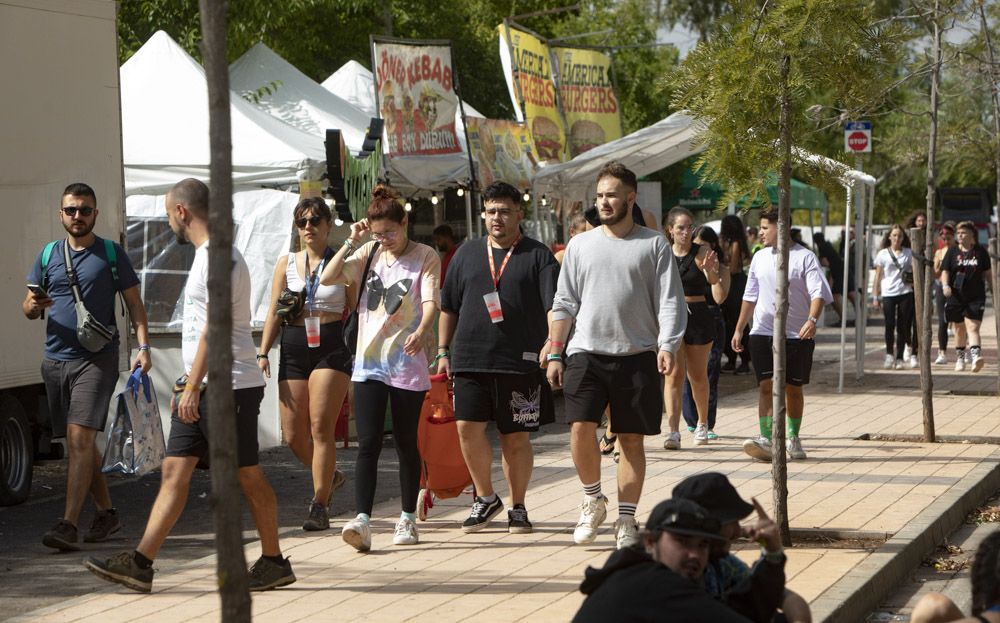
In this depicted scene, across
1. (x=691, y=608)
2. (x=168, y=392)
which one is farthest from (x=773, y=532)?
(x=168, y=392)

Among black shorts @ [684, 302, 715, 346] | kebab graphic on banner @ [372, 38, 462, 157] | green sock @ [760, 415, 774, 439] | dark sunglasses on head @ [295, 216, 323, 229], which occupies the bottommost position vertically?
green sock @ [760, 415, 774, 439]

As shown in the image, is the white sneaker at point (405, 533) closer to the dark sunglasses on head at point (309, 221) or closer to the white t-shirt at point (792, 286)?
the dark sunglasses on head at point (309, 221)

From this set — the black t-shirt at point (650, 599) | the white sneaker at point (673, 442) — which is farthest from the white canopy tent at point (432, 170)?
the black t-shirt at point (650, 599)

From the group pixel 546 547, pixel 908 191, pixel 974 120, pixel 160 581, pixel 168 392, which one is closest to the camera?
pixel 160 581

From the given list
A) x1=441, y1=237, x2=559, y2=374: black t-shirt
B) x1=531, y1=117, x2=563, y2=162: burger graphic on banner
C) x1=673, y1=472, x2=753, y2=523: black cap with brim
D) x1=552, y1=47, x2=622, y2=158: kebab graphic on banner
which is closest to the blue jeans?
x1=441, y1=237, x2=559, y2=374: black t-shirt

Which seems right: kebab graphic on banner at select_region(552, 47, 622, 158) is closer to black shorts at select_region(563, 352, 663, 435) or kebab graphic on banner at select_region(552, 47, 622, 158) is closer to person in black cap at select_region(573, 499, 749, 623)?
black shorts at select_region(563, 352, 663, 435)

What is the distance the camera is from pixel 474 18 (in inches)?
1531

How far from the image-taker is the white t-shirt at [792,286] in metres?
11.5

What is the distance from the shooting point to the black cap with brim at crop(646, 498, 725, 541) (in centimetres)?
411

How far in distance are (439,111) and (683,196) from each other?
17.0 meters

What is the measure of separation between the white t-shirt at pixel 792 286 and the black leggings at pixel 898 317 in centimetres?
888

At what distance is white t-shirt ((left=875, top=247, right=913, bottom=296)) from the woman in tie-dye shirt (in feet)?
42.8

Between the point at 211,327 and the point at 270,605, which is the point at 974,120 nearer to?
the point at 270,605

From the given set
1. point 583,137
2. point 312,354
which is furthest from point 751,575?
point 583,137
